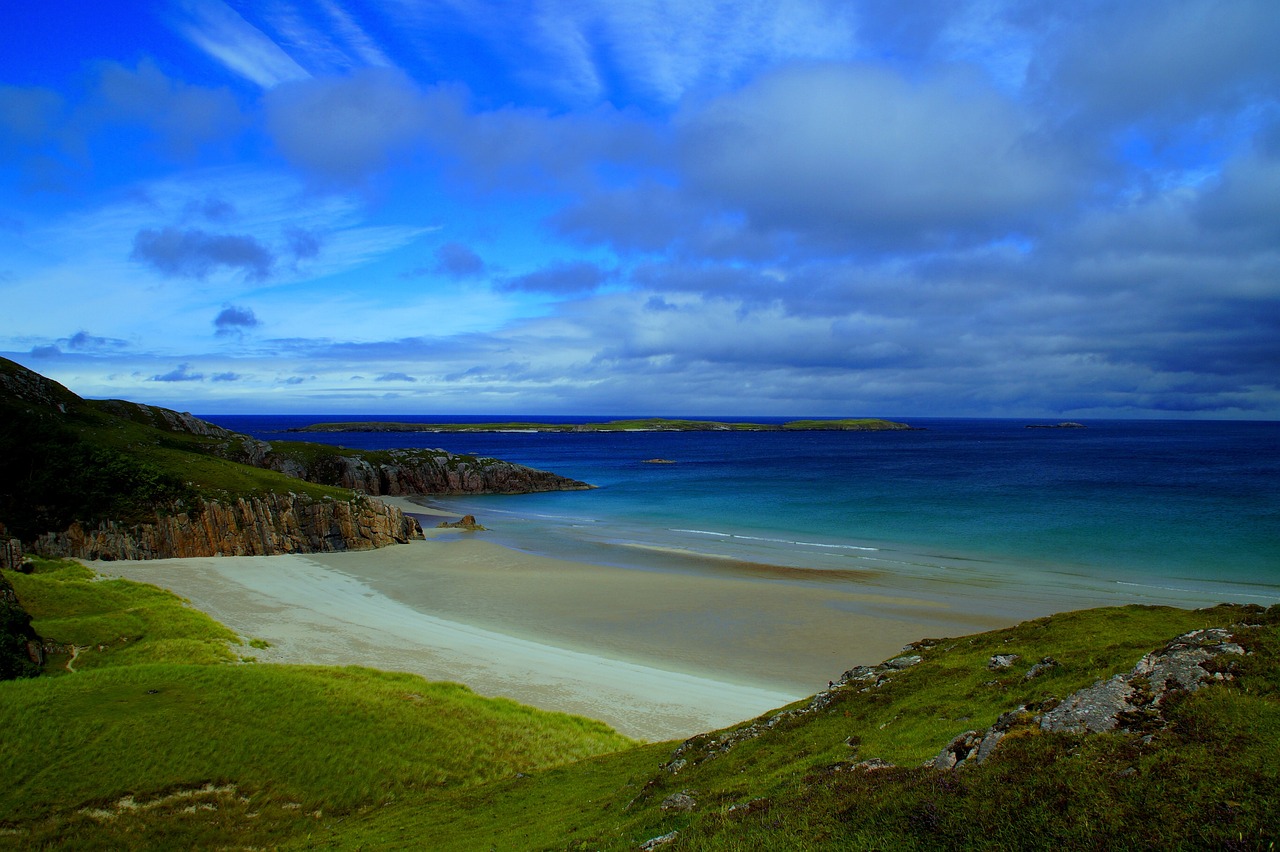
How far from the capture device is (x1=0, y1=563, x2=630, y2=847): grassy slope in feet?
48.2

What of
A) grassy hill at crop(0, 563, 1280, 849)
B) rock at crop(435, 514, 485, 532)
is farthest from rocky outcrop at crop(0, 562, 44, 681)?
rock at crop(435, 514, 485, 532)

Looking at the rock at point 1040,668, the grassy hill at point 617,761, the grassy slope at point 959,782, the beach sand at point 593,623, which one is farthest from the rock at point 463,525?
the rock at point 1040,668

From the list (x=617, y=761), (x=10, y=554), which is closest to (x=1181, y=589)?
(x=617, y=761)

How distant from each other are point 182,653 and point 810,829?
86.0ft

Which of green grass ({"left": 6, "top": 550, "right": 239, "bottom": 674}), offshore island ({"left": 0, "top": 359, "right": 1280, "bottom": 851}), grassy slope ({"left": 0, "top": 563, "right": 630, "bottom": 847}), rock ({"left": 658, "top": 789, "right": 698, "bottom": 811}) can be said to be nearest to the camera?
offshore island ({"left": 0, "top": 359, "right": 1280, "bottom": 851})

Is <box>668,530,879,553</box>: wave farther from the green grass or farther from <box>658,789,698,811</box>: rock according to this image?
<box>658,789,698,811</box>: rock

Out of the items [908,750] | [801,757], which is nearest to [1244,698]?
[908,750]

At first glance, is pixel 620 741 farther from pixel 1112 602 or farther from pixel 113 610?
pixel 1112 602

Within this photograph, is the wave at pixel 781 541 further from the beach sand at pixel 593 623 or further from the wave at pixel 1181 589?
the wave at pixel 1181 589

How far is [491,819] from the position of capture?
14.2 m

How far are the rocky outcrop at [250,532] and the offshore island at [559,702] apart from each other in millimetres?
231

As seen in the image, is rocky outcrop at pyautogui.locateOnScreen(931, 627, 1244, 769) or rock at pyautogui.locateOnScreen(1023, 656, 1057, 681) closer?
rocky outcrop at pyautogui.locateOnScreen(931, 627, 1244, 769)

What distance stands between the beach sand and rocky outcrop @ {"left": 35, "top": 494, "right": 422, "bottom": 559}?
2092mm

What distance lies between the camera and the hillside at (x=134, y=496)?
44.7 meters
